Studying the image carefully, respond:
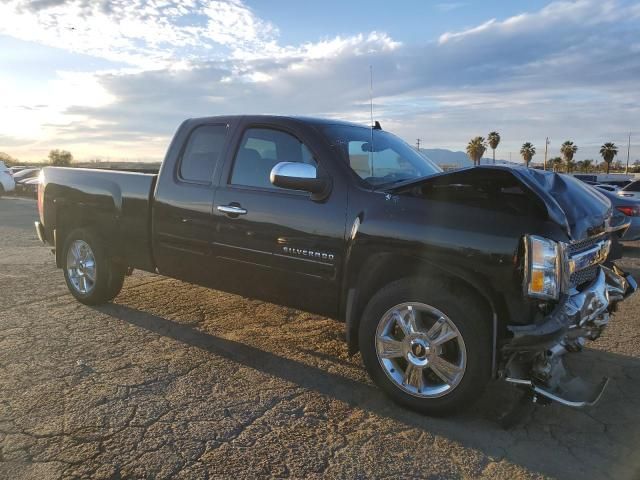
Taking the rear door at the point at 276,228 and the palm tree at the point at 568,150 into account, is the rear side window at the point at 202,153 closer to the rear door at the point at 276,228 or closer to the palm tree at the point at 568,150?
the rear door at the point at 276,228

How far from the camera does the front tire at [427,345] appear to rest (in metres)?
3.11

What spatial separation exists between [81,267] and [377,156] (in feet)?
11.4

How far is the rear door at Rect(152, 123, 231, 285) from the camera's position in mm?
4477

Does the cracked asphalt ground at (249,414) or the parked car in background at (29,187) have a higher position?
the parked car in background at (29,187)

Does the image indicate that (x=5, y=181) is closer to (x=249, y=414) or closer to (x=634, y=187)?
(x=634, y=187)

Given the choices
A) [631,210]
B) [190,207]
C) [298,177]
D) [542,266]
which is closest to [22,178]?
[190,207]

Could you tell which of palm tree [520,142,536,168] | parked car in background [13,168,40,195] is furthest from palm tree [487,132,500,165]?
parked car in background [13,168,40,195]

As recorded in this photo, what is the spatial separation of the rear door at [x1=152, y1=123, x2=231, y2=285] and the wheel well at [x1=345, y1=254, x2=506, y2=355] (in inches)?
58.3

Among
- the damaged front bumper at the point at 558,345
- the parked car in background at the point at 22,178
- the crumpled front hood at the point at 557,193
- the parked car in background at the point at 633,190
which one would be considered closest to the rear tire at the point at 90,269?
the crumpled front hood at the point at 557,193

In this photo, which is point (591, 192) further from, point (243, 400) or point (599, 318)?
point (243, 400)

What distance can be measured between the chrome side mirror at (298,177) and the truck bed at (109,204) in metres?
1.77

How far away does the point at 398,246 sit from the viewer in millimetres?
3342

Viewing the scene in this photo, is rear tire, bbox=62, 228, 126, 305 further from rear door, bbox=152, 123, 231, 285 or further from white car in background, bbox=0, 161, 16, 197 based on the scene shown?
white car in background, bbox=0, 161, 16, 197

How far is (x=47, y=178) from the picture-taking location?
584 cm
